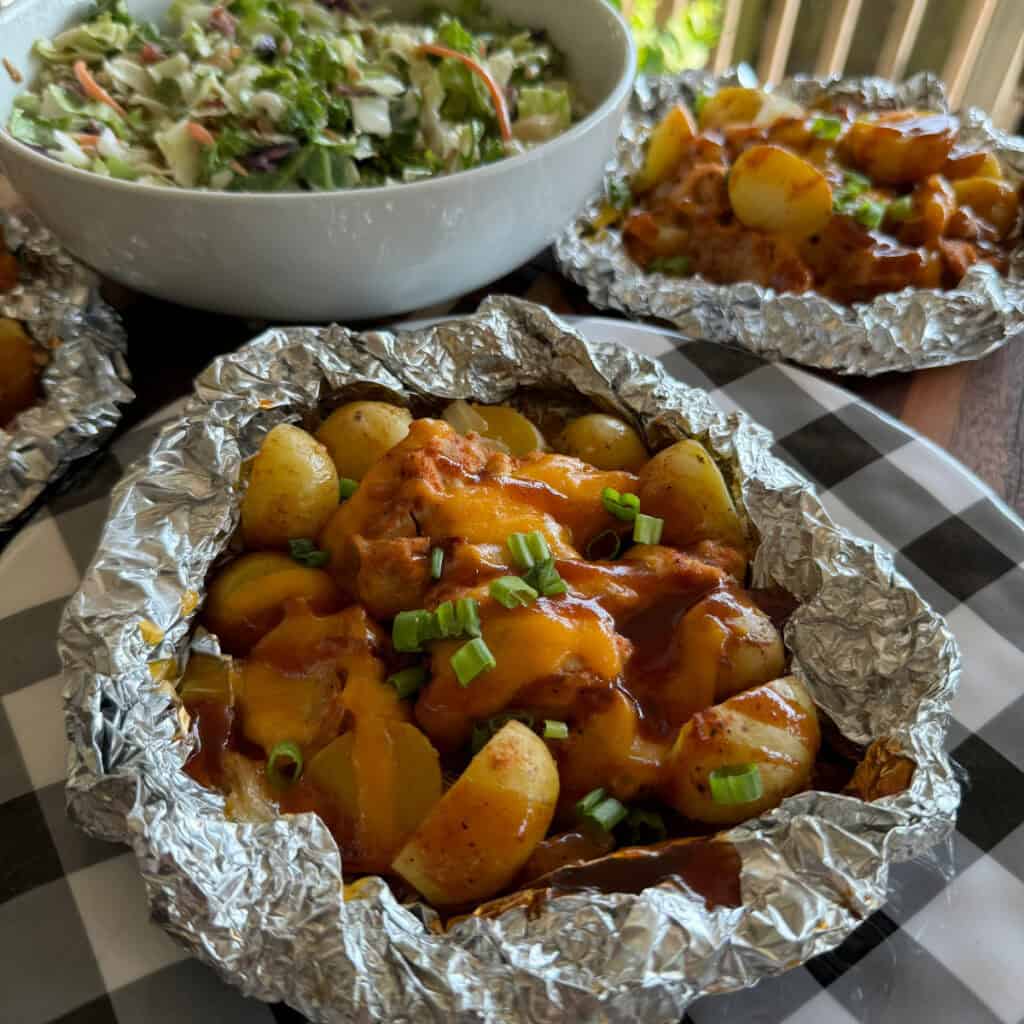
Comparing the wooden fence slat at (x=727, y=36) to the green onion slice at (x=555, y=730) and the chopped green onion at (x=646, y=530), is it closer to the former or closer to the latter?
the chopped green onion at (x=646, y=530)

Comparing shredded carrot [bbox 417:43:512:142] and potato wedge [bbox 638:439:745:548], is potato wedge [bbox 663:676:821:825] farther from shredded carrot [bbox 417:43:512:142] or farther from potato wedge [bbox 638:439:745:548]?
shredded carrot [bbox 417:43:512:142]

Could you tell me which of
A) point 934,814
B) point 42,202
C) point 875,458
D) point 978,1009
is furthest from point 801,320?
point 42,202

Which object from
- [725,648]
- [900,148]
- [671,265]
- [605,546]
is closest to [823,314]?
[671,265]

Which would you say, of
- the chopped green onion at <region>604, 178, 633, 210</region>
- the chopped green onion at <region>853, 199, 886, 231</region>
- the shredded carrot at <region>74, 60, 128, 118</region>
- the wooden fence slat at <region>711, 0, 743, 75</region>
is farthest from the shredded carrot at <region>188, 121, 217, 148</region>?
the wooden fence slat at <region>711, 0, 743, 75</region>

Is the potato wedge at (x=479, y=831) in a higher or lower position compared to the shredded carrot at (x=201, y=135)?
lower

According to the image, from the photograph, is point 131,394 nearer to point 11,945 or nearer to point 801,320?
point 11,945

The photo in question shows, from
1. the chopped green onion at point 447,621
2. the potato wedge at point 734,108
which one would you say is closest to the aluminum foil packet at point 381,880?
the chopped green onion at point 447,621
